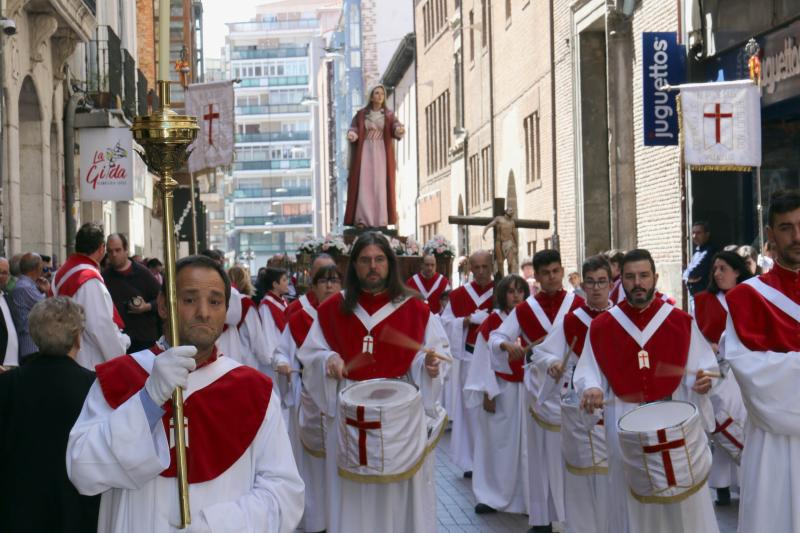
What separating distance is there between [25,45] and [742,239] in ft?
34.1

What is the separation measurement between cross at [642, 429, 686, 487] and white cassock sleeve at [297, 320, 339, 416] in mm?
2185

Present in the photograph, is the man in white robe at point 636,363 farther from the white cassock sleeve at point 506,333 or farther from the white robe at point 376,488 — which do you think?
the white cassock sleeve at point 506,333

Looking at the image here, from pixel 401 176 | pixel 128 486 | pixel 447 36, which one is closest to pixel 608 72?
pixel 128 486

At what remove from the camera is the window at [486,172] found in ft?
126

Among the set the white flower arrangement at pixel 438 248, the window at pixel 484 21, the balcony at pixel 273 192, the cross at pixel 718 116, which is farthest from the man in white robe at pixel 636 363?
the balcony at pixel 273 192

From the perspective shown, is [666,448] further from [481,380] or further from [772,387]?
[481,380]

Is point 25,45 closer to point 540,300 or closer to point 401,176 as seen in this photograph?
point 540,300

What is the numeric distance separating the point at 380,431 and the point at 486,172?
32900 millimetres

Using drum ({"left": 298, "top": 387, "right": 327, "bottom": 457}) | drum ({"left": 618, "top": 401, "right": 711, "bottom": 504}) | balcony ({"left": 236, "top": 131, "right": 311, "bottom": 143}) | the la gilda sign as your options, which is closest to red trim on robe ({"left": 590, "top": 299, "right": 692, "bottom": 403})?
drum ({"left": 618, "top": 401, "right": 711, "bottom": 504})

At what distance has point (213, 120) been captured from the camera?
19.2m

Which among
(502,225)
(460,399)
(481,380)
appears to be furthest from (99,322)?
(502,225)

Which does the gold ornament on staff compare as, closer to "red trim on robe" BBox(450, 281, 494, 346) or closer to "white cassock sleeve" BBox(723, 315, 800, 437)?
"white cassock sleeve" BBox(723, 315, 800, 437)

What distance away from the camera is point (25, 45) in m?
19.8

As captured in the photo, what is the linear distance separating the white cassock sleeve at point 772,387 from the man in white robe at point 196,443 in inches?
98.6
